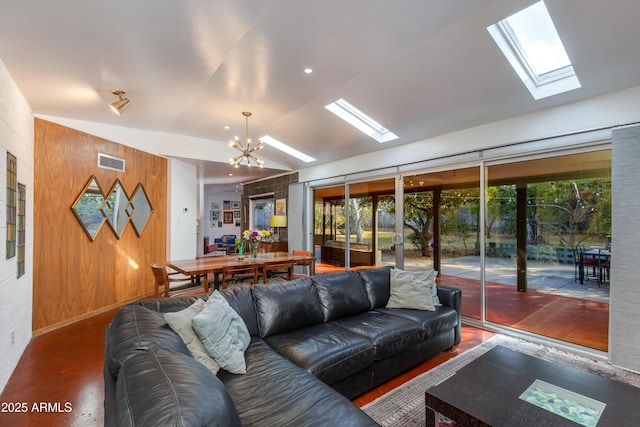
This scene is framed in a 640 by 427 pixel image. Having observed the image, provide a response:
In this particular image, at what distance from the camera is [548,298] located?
371 centimetres

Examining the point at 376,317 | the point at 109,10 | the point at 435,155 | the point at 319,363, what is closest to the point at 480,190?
the point at 435,155

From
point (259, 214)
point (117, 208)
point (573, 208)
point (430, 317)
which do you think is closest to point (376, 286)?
point (430, 317)

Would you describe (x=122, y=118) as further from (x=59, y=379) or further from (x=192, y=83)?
(x=59, y=379)

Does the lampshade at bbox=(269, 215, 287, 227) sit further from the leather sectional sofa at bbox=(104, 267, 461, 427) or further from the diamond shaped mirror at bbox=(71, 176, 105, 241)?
the leather sectional sofa at bbox=(104, 267, 461, 427)

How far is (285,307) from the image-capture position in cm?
248

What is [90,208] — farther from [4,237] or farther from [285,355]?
[285,355]

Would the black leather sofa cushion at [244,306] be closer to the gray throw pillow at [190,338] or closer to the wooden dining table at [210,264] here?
the gray throw pillow at [190,338]

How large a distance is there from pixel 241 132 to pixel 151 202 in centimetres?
202

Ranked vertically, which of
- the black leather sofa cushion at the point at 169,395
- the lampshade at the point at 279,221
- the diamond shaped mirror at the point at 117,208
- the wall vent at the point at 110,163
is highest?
the wall vent at the point at 110,163

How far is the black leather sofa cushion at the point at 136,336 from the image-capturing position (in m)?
1.32

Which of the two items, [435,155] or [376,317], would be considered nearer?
[376,317]

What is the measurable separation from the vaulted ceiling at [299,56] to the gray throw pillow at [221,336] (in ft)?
7.22

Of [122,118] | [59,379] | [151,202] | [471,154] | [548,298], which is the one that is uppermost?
[122,118]

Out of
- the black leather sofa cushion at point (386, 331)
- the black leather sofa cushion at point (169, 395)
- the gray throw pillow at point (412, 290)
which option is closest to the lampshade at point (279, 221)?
the gray throw pillow at point (412, 290)
